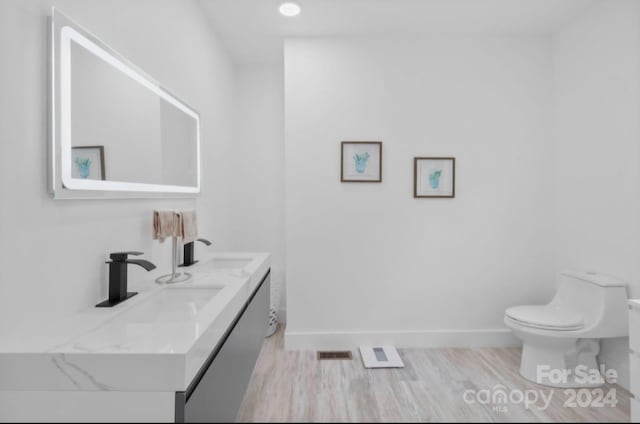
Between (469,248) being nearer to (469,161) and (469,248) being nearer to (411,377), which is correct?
(469,161)

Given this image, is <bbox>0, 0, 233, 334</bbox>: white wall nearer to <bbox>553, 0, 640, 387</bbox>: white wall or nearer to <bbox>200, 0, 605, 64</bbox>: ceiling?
<bbox>200, 0, 605, 64</bbox>: ceiling

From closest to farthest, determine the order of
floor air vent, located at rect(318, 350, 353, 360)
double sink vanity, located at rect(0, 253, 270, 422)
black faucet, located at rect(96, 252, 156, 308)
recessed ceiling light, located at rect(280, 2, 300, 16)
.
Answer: double sink vanity, located at rect(0, 253, 270, 422)
black faucet, located at rect(96, 252, 156, 308)
recessed ceiling light, located at rect(280, 2, 300, 16)
floor air vent, located at rect(318, 350, 353, 360)

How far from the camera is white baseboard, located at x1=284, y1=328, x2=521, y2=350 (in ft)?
9.06

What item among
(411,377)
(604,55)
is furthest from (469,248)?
(604,55)

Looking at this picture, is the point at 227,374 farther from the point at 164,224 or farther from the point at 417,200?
the point at 417,200

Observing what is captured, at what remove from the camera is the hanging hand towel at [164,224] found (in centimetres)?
162

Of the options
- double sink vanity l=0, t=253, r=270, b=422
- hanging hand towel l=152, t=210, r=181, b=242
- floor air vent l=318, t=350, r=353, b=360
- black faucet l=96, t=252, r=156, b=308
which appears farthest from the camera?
floor air vent l=318, t=350, r=353, b=360

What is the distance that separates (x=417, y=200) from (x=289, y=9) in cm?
167

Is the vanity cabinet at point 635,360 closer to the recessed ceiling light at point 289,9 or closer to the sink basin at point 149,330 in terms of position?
the sink basin at point 149,330

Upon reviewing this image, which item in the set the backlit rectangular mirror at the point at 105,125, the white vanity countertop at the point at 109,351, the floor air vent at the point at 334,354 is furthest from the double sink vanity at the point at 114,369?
the floor air vent at the point at 334,354

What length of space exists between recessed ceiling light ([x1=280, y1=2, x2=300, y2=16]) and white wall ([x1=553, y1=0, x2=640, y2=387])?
2001mm

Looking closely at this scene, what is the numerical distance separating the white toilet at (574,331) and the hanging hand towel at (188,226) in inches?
82.1

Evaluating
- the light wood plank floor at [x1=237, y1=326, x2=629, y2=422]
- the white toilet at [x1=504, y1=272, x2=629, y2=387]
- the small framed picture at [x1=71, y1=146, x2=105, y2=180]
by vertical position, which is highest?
the small framed picture at [x1=71, y1=146, x2=105, y2=180]

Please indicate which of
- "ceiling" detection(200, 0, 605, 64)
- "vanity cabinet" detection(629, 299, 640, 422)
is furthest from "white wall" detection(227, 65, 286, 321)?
"vanity cabinet" detection(629, 299, 640, 422)
